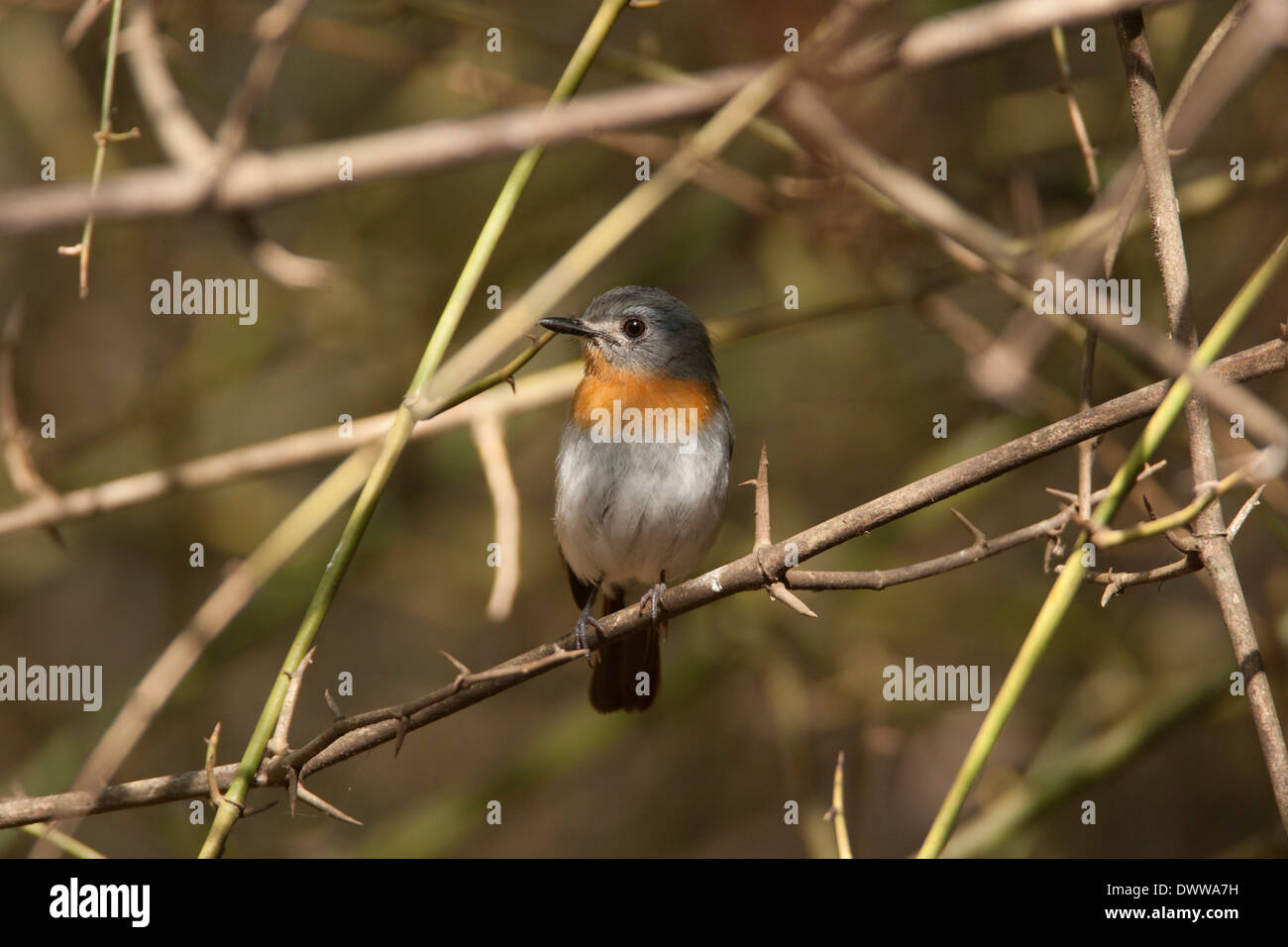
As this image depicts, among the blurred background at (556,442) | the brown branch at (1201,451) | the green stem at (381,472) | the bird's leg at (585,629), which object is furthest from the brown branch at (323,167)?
the blurred background at (556,442)

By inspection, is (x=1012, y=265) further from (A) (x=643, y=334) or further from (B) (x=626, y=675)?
(B) (x=626, y=675)

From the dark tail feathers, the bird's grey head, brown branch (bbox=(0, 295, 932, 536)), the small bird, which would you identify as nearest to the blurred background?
the dark tail feathers

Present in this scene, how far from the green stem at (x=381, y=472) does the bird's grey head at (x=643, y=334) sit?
7.48ft

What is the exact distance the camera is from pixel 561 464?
5141 millimetres

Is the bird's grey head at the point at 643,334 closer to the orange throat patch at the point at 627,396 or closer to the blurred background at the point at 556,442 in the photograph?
the orange throat patch at the point at 627,396

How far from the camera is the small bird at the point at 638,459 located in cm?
486

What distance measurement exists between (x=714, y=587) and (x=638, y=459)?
2.02m

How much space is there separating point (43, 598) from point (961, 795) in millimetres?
6138

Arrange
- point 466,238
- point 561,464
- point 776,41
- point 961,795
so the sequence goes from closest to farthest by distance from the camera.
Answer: point 961,795 < point 776,41 < point 561,464 < point 466,238

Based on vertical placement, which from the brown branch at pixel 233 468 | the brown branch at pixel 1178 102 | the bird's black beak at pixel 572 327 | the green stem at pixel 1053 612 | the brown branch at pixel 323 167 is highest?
the bird's black beak at pixel 572 327

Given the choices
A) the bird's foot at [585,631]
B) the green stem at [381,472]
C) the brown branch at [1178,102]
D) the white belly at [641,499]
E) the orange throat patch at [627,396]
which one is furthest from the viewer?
the orange throat patch at [627,396]

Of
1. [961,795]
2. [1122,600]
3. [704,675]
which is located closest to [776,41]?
[704,675]

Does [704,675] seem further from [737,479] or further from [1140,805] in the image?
[1140,805]

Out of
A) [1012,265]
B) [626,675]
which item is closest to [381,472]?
[1012,265]
